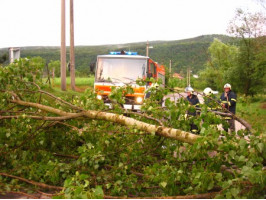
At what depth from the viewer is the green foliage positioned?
2746 millimetres

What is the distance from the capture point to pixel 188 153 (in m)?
3.43

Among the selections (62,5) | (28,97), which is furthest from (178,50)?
(28,97)

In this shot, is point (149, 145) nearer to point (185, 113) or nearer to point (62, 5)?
point (185, 113)

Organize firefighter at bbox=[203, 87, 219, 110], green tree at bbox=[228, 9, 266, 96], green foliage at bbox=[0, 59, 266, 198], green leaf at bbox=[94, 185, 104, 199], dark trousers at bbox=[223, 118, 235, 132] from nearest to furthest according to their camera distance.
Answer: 1. green leaf at bbox=[94, 185, 104, 199]
2. green foliage at bbox=[0, 59, 266, 198]
3. dark trousers at bbox=[223, 118, 235, 132]
4. firefighter at bbox=[203, 87, 219, 110]
5. green tree at bbox=[228, 9, 266, 96]

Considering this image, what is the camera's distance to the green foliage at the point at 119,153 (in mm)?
2746

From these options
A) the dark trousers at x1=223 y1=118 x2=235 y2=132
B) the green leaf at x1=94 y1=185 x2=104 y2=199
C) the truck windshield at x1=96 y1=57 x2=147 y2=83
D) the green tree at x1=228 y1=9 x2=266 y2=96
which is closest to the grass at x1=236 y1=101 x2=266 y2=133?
the dark trousers at x1=223 y1=118 x2=235 y2=132

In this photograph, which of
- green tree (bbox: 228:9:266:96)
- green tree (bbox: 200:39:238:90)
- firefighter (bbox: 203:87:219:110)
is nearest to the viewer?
green tree (bbox: 200:39:238:90)

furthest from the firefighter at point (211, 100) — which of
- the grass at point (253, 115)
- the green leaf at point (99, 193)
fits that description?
the green leaf at point (99, 193)

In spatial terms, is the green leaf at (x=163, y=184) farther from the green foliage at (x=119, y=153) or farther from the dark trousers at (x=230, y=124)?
the dark trousers at (x=230, y=124)

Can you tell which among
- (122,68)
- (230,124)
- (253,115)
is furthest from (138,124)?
(122,68)

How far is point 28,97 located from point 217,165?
10.8 feet

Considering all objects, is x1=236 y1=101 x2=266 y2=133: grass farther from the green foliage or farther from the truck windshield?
the truck windshield

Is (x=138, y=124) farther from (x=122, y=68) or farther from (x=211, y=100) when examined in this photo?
(x=122, y=68)

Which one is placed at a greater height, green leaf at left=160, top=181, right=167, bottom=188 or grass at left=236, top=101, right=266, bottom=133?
grass at left=236, top=101, right=266, bottom=133
